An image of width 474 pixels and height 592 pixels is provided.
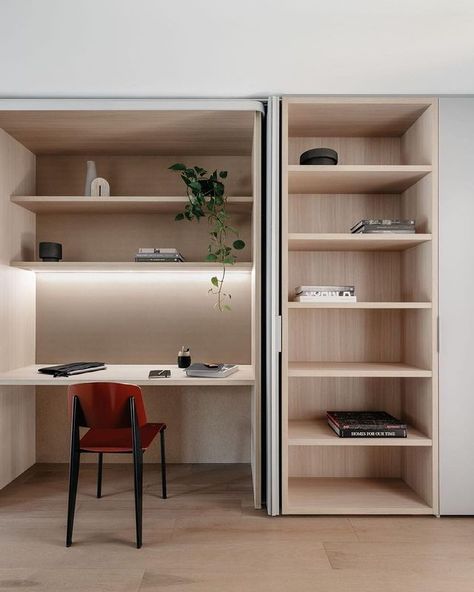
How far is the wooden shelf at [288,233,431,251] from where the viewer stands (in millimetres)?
2799

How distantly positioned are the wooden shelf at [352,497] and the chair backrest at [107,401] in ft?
3.42

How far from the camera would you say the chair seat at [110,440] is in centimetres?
251

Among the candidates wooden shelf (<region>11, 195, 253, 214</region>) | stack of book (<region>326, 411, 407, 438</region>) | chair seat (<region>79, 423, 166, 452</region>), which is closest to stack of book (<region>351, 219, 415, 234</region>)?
wooden shelf (<region>11, 195, 253, 214</region>)

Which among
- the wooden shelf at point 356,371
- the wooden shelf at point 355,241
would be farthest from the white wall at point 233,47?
the wooden shelf at point 356,371

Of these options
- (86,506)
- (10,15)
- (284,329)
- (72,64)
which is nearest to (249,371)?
(284,329)

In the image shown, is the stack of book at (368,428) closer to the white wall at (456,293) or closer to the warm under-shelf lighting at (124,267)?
the white wall at (456,293)

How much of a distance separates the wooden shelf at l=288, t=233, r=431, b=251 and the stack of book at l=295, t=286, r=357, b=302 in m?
0.27

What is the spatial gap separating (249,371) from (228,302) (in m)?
0.59

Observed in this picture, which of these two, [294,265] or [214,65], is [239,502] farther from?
[214,65]

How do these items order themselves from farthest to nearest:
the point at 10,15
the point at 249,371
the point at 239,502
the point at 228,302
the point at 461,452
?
A: the point at 228,302
the point at 249,371
the point at 239,502
the point at 461,452
the point at 10,15

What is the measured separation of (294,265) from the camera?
330 cm

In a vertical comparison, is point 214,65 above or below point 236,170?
above

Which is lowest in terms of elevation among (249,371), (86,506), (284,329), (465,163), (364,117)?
(86,506)

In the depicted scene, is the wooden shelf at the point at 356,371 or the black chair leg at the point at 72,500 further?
the wooden shelf at the point at 356,371
